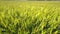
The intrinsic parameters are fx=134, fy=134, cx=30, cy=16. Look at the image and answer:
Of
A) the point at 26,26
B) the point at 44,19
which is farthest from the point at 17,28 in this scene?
the point at 44,19

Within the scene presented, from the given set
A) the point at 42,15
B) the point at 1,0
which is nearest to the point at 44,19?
the point at 42,15

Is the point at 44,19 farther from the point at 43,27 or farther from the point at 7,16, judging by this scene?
the point at 7,16

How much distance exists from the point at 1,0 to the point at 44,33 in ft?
2.17

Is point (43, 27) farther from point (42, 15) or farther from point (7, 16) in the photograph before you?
point (7, 16)

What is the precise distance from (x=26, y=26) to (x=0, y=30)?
13 centimetres

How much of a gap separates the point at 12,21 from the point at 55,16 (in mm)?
232

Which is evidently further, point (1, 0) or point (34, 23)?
point (1, 0)

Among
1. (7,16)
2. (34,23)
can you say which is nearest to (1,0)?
(7,16)

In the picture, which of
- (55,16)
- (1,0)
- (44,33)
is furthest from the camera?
(1,0)

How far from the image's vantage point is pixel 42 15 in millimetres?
737

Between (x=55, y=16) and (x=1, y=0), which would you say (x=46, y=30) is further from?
(x=1, y=0)

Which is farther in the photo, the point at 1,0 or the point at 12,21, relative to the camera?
the point at 1,0

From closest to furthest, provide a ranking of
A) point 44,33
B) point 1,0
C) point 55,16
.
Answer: point 44,33
point 55,16
point 1,0

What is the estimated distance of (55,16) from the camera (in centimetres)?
72
